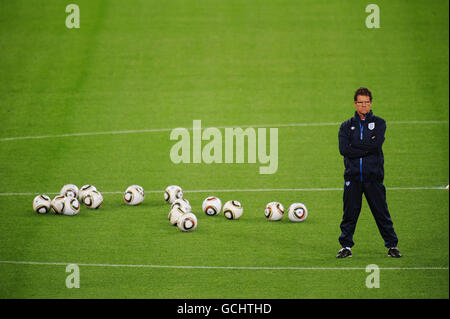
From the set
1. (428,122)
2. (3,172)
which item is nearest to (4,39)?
(3,172)

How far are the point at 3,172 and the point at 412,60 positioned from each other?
40.0ft

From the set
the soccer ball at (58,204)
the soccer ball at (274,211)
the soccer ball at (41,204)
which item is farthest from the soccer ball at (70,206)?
the soccer ball at (274,211)

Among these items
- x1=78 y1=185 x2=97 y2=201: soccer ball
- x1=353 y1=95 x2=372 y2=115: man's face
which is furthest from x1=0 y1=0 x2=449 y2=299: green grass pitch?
x1=353 y1=95 x2=372 y2=115: man's face

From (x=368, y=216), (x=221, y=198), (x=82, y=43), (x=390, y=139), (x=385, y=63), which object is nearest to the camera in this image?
(x=368, y=216)

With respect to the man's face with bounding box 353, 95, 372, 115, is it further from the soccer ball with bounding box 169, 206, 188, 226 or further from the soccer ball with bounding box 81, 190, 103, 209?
the soccer ball with bounding box 81, 190, 103, 209

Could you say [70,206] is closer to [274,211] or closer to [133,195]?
[133,195]

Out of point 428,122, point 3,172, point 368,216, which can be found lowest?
point 368,216

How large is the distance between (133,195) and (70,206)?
4.11ft

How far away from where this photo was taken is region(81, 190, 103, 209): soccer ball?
46.2 ft

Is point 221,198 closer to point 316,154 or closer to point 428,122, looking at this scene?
point 316,154

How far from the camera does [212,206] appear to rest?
13.8m

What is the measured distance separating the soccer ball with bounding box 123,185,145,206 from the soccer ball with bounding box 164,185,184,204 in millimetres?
493

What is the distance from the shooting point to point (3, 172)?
16438 mm
